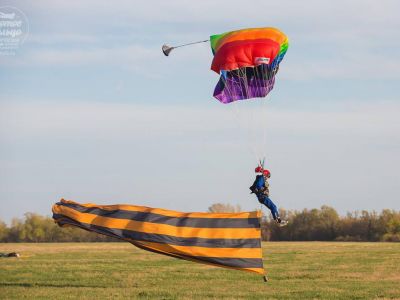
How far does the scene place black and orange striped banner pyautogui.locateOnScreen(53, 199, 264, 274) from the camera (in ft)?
68.8

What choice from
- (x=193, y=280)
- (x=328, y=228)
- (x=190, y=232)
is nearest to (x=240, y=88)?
(x=190, y=232)

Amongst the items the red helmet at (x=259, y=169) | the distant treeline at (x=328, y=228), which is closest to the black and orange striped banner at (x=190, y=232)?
the red helmet at (x=259, y=169)

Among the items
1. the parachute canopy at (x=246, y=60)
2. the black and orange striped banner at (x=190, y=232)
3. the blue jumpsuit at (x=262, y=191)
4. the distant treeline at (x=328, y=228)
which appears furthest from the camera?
the distant treeline at (x=328, y=228)

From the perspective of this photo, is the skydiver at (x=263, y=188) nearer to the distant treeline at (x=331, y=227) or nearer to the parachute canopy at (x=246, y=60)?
the parachute canopy at (x=246, y=60)

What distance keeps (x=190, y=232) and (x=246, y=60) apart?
6178mm

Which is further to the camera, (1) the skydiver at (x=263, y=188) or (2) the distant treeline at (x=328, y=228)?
(2) the distant treeline at (x=328, y=228)

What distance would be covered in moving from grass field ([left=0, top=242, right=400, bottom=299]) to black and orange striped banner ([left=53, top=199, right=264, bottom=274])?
8.04 feet

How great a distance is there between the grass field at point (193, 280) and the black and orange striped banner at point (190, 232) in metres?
2.45

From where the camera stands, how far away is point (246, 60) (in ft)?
78.1

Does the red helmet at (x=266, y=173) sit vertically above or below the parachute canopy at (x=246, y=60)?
below

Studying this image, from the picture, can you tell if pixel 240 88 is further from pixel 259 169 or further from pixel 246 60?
pixel 259 169

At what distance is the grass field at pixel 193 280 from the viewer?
78.2 ft

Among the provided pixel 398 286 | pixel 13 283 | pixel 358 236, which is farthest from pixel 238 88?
pixel 358 236

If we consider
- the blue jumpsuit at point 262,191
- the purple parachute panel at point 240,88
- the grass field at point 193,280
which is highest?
the purple parachute panel at point 240,88
